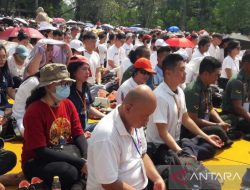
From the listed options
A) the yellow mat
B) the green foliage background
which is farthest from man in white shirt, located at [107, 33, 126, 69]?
the green foliage background

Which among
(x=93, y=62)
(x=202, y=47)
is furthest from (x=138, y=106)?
(x=202, y=47)

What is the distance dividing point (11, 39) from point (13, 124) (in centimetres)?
597

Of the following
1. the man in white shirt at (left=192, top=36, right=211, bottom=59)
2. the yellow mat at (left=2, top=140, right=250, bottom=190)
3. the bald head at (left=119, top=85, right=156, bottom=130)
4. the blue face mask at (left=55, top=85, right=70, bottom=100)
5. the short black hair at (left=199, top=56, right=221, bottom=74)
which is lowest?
the yellow mat at (left=2, top=140, right=250, bottom=190)

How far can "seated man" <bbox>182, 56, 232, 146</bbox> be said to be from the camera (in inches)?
219

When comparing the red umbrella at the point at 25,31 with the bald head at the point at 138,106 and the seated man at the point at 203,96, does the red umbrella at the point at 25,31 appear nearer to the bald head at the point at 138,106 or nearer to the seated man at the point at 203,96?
the seated man at the point at 203,96

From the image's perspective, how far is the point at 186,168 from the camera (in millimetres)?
3910

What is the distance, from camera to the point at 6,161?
4410 mm

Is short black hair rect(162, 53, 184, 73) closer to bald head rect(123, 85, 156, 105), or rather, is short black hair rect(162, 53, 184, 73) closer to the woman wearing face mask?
the woman wearing face mask

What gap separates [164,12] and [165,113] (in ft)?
169

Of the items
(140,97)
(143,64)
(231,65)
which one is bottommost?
(231,65)

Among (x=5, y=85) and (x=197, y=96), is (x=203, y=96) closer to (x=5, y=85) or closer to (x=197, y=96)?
(x=197, y=96)

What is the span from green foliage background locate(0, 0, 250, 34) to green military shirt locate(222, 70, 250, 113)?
36.2 m

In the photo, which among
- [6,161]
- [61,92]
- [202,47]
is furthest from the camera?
[202,47]

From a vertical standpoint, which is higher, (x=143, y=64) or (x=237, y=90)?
(x=143, y=64)
